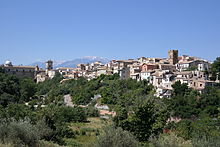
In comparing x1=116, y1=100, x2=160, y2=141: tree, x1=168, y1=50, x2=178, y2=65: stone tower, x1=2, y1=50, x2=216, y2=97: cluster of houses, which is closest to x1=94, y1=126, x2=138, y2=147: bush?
x1=116, y1=100, x2=160, y2=141: tree

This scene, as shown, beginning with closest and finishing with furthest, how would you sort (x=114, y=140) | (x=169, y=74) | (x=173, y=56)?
1. (x=114, y=140)
2. (x=169, y=74)
3. (x=173, y=56)

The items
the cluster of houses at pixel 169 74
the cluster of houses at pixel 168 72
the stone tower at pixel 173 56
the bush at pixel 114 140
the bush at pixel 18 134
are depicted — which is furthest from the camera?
the stone tower at pixel 173 56

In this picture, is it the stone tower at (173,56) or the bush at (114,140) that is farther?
the stone tower at (173,56)

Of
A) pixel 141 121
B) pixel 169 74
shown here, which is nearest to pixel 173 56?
pixel 169 74

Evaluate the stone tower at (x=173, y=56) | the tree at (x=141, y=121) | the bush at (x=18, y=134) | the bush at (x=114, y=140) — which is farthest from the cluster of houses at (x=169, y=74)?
the bush at (x=18, y=134)

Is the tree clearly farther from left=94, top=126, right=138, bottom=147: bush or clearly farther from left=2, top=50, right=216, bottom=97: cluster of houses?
left=2, top=50, right=216, bottom=97: cluster of houses

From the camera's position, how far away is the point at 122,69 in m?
59.8

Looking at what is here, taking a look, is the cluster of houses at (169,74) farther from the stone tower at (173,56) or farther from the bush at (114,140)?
the bush at (114,140)

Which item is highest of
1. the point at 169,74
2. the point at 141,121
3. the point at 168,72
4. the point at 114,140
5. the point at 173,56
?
the point at 173,56

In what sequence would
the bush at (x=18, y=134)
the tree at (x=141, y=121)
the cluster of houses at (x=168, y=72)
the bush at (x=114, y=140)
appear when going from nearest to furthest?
the bush at (x=114, y=140), the bush at (x=18, y=134), the tree at (x=141, y=121), the cluster of houses at (x=168, y=72)

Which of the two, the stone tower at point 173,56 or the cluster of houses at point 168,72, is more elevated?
the stone tower at point 173,56

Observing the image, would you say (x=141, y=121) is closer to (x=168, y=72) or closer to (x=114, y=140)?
(x=114, y=140)

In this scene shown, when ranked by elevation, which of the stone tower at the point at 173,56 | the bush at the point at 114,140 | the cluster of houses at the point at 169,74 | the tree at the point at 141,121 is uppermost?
the stone tower at the point at 173,56

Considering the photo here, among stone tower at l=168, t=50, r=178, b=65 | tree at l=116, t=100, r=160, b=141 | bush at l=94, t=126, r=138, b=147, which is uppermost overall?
stone tower at l=168, t=50, r=178, b=65
